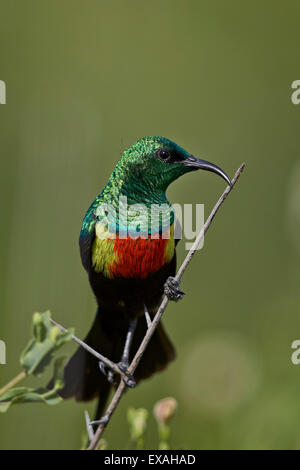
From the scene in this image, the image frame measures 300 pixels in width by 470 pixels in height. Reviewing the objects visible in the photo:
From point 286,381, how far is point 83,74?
0.46 m

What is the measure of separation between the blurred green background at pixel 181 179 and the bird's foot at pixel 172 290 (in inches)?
2.4

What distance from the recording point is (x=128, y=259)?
1.70 ft

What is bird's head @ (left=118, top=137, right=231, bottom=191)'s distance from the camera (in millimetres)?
480

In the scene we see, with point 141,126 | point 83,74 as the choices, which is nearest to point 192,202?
point 141,126

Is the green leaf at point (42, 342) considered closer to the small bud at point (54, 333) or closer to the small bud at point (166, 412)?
the small bud at point (54, 333)

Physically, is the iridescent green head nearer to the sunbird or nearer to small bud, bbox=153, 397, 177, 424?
the sunbird

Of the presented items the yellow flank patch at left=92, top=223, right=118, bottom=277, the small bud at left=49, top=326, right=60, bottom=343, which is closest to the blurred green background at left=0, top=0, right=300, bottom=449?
the yellow flank patch at left=92, top=223, right=118, bottom=277

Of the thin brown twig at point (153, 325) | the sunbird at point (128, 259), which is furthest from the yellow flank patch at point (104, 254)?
the thin brown twig at point (153, 325)

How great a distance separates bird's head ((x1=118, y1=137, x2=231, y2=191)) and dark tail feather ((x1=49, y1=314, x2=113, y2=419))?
6.3 inches

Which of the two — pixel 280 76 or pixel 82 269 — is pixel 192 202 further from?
pixel 280 76

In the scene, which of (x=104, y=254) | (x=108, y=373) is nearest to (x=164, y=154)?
(x=104, y=254)

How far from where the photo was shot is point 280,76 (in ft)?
2.29

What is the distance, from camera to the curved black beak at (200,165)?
476mm

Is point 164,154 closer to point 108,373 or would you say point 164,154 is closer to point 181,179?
point 181,179
